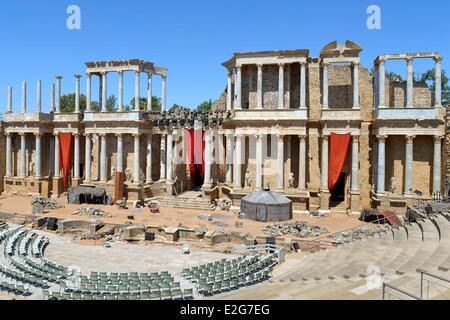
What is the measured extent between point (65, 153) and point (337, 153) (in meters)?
32.0

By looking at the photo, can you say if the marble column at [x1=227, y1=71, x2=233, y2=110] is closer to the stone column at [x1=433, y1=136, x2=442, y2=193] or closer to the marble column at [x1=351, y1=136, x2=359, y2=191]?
the marble column at [x1=351, y1=136, x2=359, y2=191]

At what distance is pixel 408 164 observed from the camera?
106ft

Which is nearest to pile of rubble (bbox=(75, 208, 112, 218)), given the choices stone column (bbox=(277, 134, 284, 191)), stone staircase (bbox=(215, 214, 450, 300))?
stone column (bbox=(277, 134, 284, 191))

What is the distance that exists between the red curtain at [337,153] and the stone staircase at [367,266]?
11.2 m

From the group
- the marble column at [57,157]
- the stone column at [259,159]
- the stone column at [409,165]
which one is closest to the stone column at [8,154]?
the marble column at [57,157]

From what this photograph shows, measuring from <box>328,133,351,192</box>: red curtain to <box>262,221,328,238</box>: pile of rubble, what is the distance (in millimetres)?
8092

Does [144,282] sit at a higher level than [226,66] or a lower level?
lower

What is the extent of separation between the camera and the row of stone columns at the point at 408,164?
104 feet

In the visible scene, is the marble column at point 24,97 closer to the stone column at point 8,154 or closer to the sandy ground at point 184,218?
the stone column at point 8,154

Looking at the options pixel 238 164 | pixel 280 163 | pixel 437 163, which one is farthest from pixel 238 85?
pixel 437 163
